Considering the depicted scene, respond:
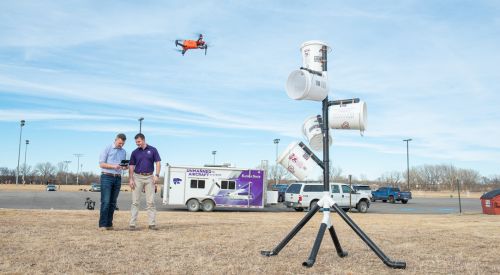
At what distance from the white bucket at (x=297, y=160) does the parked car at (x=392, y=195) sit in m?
36.5

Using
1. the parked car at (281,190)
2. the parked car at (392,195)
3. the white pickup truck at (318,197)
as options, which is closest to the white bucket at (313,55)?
the white pickup truck at (318,197)

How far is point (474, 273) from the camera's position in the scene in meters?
4.95

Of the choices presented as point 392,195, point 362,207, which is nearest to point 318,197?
point 362,207

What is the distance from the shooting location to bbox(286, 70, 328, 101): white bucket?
5445 mm

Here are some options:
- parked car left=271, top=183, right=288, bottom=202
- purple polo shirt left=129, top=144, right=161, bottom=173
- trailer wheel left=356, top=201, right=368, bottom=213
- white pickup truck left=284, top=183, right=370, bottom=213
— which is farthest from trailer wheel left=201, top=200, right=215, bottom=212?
purple polo shirt left=129, top=144, right=161, bottom=173

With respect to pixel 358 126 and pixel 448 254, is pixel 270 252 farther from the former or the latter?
pixel 448 254

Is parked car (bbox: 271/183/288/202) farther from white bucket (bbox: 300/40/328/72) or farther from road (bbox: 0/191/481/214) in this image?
white bucket (bbox: 300/40/328/72)

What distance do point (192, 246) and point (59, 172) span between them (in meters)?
164

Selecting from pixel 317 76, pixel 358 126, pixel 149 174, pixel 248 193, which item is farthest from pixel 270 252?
pixel 248 193

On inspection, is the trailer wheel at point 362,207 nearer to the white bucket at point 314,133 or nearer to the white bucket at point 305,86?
the white bucket at point 314,133

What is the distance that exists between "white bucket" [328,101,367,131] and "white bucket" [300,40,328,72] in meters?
0.57

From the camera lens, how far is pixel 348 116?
18.9 feet

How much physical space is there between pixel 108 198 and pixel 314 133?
4270 mm

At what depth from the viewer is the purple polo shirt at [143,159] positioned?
841 cm
